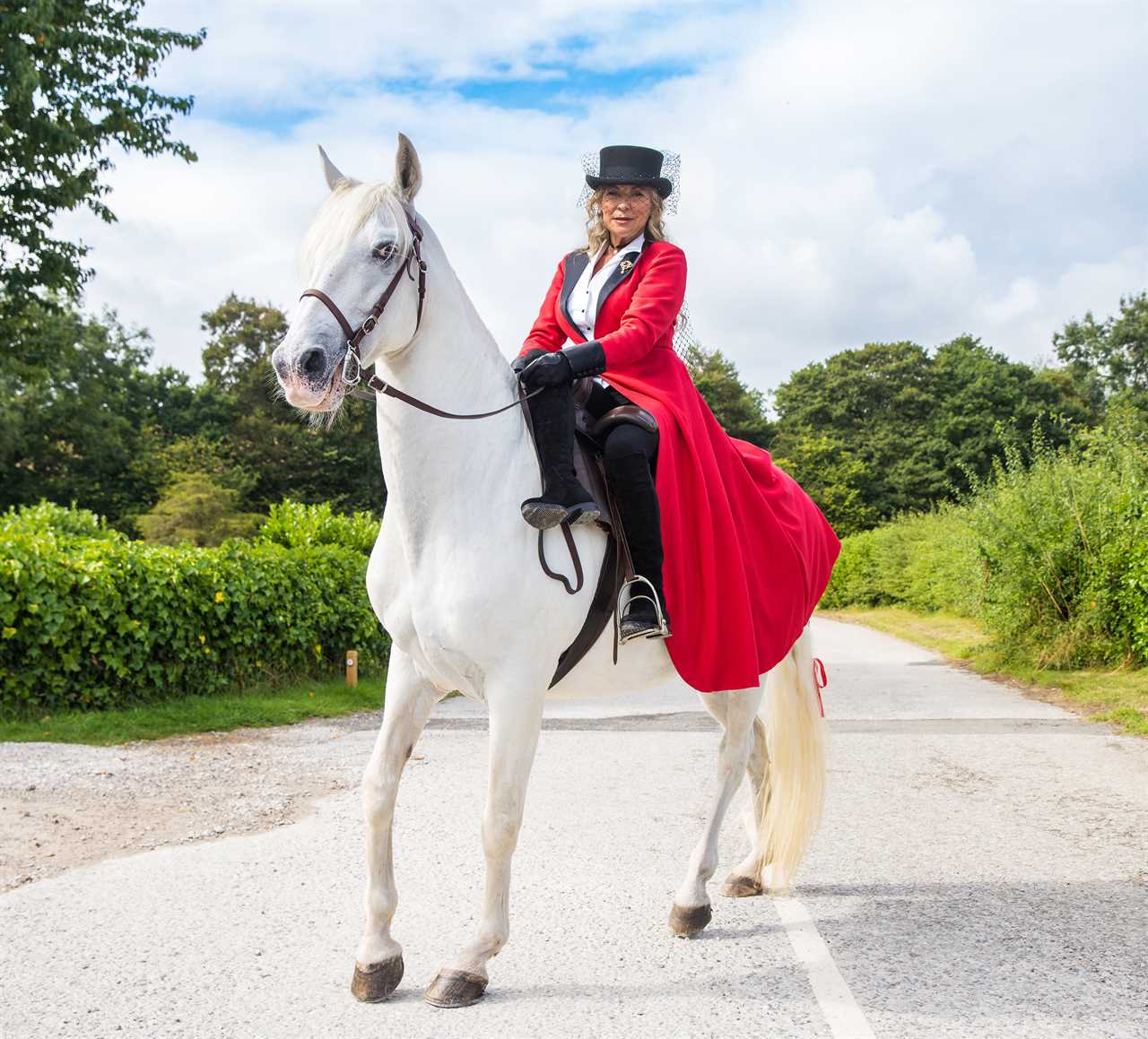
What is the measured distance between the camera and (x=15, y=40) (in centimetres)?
1380

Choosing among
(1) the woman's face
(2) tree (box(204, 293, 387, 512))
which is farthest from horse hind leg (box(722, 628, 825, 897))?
(2) tree (box(204, 293, 387, 512))

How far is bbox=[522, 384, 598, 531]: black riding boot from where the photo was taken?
364 centimetres

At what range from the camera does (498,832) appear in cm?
362

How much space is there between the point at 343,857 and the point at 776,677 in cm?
250

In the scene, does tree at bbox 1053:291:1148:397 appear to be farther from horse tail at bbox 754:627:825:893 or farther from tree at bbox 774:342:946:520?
horse tail at bbox 754:627:825:893

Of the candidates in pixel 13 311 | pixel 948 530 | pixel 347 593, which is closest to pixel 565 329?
pixel 347 593

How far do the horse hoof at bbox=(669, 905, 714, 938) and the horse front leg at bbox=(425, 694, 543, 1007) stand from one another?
0.91m

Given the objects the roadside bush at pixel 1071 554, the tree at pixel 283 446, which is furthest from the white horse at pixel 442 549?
the tree at pixel 283 446

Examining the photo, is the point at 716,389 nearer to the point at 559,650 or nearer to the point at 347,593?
the point at 347,593

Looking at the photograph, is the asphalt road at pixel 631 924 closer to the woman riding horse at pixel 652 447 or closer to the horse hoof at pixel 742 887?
the horse hoof at pixel 742 887

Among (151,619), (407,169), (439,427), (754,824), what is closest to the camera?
(407,169)

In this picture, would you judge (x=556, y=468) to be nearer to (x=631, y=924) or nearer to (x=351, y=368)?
(x=351, y=368)

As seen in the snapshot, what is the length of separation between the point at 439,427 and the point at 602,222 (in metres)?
1.45

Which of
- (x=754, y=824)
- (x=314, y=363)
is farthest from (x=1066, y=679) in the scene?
(x=314, y=363)
